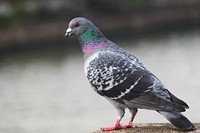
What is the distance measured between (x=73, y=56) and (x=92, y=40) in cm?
3884

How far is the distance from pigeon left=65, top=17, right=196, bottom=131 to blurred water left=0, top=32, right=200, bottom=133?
11.7m

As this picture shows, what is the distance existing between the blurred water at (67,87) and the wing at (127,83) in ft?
39.0

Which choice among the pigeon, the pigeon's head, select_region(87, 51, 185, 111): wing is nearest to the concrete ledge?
the pigeon

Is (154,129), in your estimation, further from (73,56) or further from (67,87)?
(73,56)

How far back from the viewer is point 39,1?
6725 centimetres

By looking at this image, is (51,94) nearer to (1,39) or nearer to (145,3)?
(1,39)

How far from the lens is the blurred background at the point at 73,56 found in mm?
26203

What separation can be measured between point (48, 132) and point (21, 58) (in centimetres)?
2686

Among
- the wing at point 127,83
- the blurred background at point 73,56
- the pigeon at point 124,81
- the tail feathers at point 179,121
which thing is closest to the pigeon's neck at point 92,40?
the pigeon at point 124,81

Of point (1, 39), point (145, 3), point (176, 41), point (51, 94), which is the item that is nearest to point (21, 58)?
point (1, 39)

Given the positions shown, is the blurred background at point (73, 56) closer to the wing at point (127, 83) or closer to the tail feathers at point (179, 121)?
the wing at point (127, 83)

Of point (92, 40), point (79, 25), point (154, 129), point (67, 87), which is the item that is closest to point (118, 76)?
point (92, 40)

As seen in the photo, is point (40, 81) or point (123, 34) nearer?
point (40, 81)

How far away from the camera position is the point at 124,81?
32.3ft
